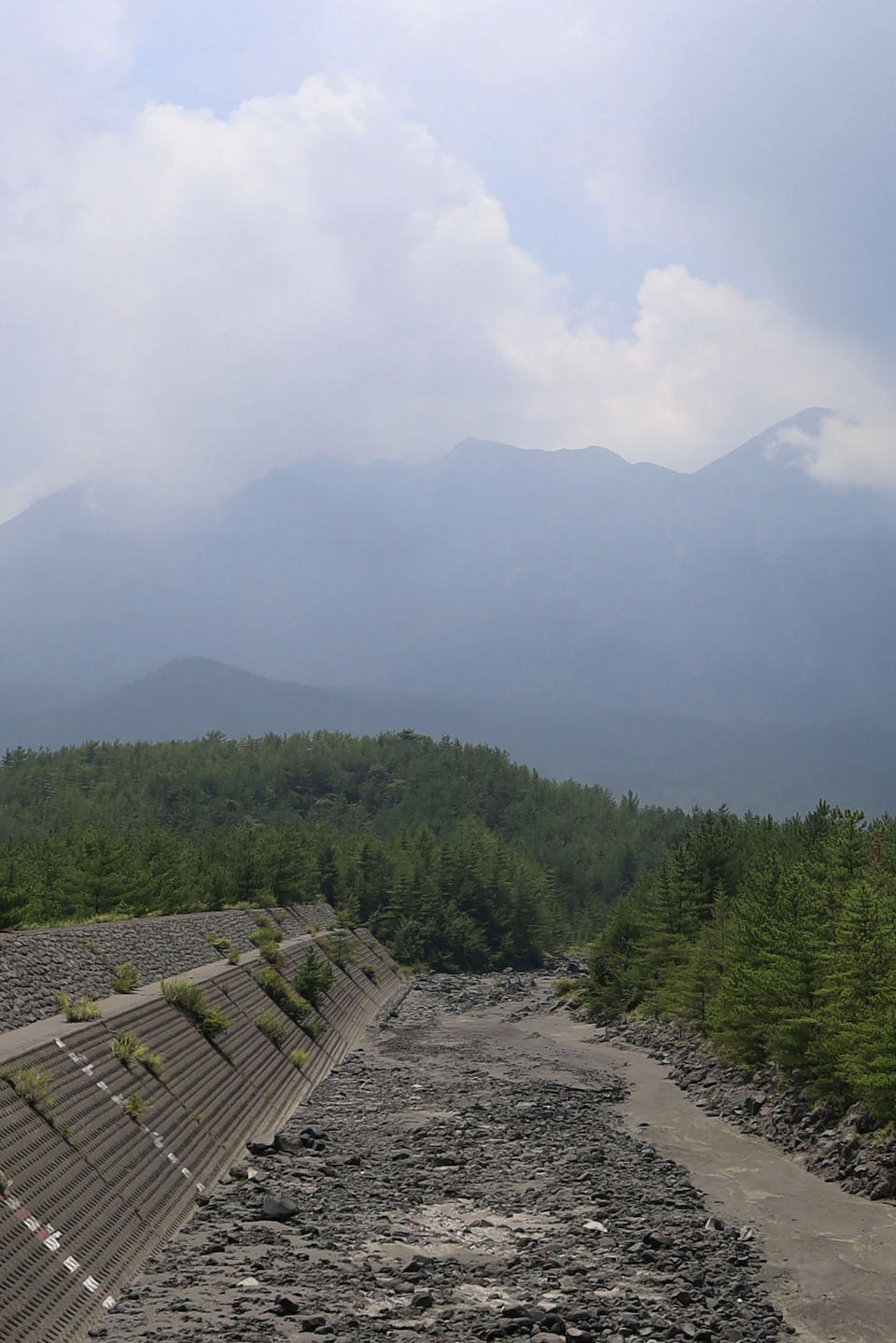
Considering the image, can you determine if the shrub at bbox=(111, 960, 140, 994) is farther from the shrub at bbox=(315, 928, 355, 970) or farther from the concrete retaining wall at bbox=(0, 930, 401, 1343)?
the shrub at bbox=(315, 928, 355, 970)

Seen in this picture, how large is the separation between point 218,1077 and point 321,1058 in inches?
684

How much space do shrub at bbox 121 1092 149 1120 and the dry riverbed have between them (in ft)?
9.45

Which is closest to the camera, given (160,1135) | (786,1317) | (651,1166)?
(786,1317)

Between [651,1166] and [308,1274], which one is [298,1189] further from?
[651,1166]

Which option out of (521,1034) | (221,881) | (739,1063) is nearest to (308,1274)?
(739,1063)

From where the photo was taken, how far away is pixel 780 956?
140ft

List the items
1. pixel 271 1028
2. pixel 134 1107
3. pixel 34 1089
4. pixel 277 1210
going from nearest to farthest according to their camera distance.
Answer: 1. pixel 34 1089
2. pixel 277 1210
3. pixel 134 1107
4. pixel 271 1028

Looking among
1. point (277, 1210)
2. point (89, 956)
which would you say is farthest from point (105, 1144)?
point (89, 956)

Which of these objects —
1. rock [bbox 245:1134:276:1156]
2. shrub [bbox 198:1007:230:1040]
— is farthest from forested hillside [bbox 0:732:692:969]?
rock [bbox 245:1134:276:1156]

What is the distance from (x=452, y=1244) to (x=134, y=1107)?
8842 millimetres

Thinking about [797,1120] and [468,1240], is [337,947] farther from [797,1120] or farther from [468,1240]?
[468,1240]

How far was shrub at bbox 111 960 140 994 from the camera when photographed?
36.9 metres

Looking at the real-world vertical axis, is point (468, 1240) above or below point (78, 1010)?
below

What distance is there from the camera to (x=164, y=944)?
48406 millimetres
